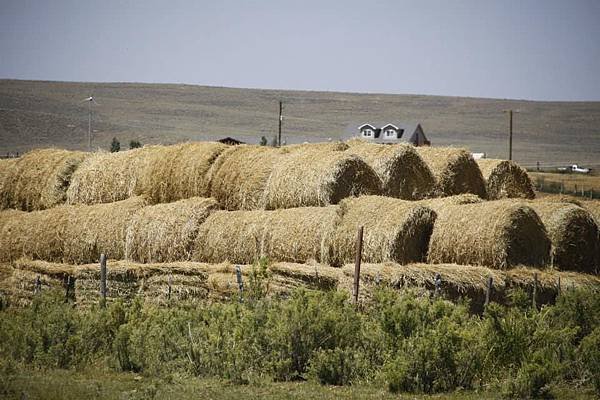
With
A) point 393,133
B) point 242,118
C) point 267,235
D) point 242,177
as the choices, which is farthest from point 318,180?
point 242,118

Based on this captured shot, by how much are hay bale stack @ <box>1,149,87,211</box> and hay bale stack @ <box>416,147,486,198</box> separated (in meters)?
9.91

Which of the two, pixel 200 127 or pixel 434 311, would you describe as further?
pixel 200 127

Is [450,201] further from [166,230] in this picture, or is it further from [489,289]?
[166,230]

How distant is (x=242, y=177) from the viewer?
2512 cm

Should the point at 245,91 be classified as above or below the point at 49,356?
above

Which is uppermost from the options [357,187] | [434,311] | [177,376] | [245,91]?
[245,91]

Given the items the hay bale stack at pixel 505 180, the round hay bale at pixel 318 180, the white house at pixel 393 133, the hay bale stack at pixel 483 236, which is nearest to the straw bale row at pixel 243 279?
the hay bale stack at pixel 483 236

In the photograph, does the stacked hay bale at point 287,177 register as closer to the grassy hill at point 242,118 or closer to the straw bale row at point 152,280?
the straw bale row at point 152,280

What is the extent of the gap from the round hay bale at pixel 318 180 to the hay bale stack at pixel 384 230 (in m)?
1.49

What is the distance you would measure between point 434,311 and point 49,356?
6.07m

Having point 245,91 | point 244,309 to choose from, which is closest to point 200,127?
point 245,91

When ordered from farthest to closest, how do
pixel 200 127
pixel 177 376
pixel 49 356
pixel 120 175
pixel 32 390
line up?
pixel 200 127 → pixel 120 175 → pixel 49 356 → pixel 177 376 → pixel 32 390

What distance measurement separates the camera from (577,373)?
51.7 ft

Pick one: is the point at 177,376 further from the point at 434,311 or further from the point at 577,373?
the point at 577,373
